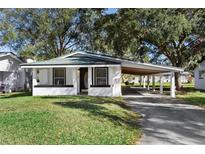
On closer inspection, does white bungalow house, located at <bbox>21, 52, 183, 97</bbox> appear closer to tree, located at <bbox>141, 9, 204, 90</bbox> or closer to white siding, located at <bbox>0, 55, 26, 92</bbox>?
tree, located at <bbox>141, 9, 204, 90</bbox>

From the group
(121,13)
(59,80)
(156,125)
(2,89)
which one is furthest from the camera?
(2,89)

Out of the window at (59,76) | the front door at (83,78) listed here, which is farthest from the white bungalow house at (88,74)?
the front door at (83,78)

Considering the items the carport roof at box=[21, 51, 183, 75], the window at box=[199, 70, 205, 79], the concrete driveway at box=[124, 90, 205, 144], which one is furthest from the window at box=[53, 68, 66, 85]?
the window at box=[199, 70, 205, 79]

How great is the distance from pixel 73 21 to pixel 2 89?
12.9 metres

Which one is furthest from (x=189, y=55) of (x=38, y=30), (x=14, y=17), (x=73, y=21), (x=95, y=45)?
(x=14, y=17)

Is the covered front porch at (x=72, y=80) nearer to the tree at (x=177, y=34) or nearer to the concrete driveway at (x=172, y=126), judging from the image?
the tree at (x=177, y=34)

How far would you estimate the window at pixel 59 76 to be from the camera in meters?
26.9

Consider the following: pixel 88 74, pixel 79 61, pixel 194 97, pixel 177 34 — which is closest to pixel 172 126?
pixel 194 97

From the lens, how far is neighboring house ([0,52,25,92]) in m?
34.3

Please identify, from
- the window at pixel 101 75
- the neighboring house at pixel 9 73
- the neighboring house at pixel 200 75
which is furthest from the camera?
the neighboring house at pixel 200 75

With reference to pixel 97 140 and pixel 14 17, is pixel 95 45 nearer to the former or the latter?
pixel 14 17

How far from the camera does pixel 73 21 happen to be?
136ft

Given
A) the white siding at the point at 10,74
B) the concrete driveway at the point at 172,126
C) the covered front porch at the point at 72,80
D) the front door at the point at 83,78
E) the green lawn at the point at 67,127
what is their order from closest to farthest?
the green lawn at the point at 67,127 < the concrete driveway at the point at 172,126 < the covered front porch at the point at 72,80 < the front door at the point at 83,78 < the white siding at the point at 10,74

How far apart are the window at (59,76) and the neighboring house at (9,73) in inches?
344
